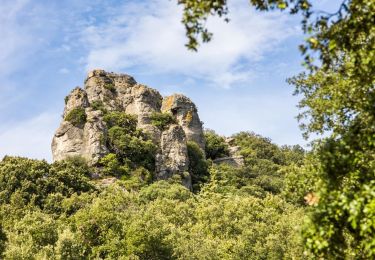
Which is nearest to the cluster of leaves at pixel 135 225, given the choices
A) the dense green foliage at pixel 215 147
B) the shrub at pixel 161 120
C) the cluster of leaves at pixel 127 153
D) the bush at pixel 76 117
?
the cluster of leaves at pixel 127 153

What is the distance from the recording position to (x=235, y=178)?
11694 centimetres

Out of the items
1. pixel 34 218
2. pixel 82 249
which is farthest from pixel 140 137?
pixel 82 249

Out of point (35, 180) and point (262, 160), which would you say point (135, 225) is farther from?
point (262, 160)

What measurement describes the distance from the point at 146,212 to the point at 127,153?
143 ft

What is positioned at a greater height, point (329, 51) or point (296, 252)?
point (329, 51)

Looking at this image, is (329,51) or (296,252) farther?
(296,252)

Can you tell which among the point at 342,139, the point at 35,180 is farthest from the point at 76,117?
the point at 342,139

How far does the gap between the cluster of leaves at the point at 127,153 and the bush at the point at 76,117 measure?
19.9ft

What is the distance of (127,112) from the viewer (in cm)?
12356

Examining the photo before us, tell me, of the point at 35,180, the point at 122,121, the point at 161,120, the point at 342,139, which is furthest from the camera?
the point at 161,120

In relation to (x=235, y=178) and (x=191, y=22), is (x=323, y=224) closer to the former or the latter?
(x=191, y=22)

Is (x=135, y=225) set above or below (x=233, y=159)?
below

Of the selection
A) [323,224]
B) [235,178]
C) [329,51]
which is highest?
[235,178]

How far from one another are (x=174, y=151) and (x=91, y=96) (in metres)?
31.1
